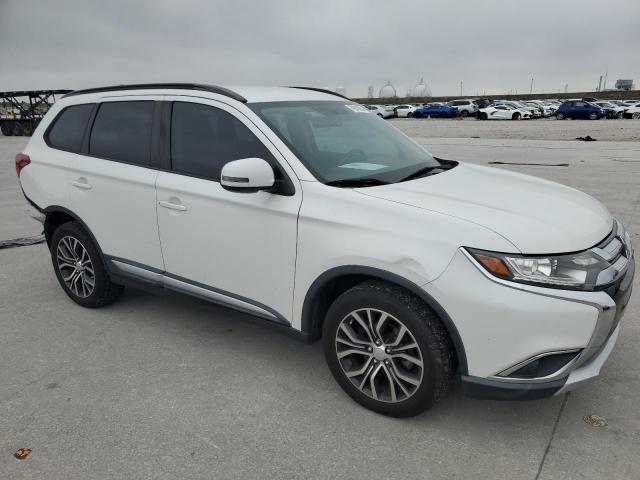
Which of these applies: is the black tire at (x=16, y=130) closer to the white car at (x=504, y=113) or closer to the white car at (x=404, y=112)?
the white car at (x=504, y=113)

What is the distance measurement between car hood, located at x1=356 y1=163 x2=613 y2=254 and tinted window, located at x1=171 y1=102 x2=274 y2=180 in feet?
2.78

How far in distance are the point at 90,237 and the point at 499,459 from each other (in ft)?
10.9

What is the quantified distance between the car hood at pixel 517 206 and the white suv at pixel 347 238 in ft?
0.05

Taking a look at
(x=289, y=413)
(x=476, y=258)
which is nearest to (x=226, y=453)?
(x=289, y=413)

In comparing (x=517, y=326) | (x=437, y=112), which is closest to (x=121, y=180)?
(x=517, y=326)

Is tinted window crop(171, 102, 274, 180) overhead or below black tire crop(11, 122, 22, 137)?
overhead

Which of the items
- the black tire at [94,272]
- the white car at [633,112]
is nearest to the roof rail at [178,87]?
the black tire at [94,272]

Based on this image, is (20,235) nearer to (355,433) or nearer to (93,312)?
(93,312)

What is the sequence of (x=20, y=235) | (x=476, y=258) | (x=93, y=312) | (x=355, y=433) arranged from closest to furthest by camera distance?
(x=476, y=258) → (x=355, y=433) → (x=93, y=312) → (x=20, y=235)

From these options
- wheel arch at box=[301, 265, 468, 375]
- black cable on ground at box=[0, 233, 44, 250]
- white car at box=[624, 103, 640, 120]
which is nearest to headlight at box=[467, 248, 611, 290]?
wheel arch at box=[301, 265, 468, 375]

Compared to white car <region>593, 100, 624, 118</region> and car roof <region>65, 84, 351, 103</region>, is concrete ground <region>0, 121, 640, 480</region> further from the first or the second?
white car <region>593, 100, 624, 118</region>

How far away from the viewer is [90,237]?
165 inches

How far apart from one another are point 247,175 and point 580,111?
43.4m

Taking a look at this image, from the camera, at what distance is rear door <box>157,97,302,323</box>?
9.97 ft
